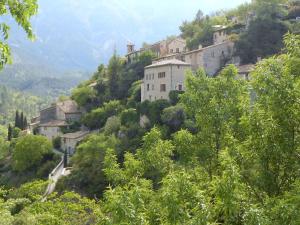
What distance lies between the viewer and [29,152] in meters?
69.6

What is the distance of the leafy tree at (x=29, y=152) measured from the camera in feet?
226

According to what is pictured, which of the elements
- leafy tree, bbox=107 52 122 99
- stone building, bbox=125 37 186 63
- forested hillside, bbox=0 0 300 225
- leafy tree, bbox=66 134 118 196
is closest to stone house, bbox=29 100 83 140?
leafy tree, bbox=107 52 122 99

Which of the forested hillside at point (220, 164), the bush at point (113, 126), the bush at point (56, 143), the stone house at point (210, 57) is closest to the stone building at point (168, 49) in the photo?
the stone house at point (210, 57)

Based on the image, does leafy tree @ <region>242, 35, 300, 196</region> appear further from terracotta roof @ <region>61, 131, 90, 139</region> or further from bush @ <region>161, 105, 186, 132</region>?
terracotta roof @ <region>61, 131, 90, 139</region>

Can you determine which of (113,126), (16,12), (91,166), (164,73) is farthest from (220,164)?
(113,126)

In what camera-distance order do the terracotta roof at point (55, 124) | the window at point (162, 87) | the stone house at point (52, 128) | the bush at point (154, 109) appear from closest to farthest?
1. the bush at point (154, 109)
2. the window at point (162, 87)
3. the stone house at point (52, 128)
4. the terracotta roof at point (55, 124)

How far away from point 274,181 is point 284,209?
2.43 m

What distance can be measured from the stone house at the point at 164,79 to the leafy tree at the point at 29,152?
1712cm

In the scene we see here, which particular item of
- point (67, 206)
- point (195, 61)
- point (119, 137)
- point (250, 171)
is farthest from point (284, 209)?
point (195, 61)

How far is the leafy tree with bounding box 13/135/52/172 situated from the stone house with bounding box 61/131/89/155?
3037 millimetres

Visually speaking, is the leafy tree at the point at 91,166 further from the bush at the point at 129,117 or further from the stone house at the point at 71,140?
the stone house at the point at 71,140

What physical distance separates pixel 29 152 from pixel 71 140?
642 cm

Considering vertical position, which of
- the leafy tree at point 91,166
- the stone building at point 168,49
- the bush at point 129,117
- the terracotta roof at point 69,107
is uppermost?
the stone building at point 168,49

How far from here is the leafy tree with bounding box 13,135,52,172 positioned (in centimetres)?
6881
